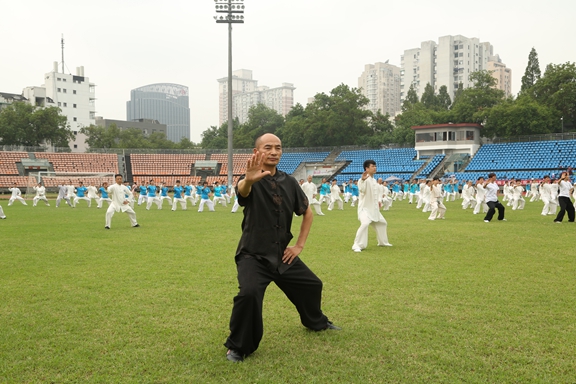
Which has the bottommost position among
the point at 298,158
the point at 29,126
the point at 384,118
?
the point at 298,158

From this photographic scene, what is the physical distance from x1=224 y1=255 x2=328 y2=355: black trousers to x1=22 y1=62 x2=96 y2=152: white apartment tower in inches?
3415

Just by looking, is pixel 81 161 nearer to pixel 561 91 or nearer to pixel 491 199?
pixel 491 199

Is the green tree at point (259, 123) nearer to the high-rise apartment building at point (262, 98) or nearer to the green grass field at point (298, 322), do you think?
the green grass field at point (298, 322)

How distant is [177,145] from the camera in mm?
81750

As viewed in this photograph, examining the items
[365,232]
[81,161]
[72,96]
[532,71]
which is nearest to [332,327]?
[365,232]

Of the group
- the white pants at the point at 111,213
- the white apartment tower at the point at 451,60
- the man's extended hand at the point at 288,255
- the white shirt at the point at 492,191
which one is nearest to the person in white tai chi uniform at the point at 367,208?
the man's extended hand at the point at 288,255

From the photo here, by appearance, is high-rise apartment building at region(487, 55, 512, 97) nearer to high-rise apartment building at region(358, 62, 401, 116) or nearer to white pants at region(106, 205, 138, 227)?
high-rise apartment building at region(358, 62, 401, 116)

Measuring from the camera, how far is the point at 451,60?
373ft

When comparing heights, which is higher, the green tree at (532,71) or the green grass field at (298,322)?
the green tree at (532,71)

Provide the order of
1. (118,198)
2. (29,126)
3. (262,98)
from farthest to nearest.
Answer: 1. (262,98)
2. (29,126)
3. (118,198)

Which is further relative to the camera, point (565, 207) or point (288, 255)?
point (565, 207)

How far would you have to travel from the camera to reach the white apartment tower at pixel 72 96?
84.4 m

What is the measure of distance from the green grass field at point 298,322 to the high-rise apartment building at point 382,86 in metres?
135

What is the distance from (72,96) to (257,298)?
309ft
